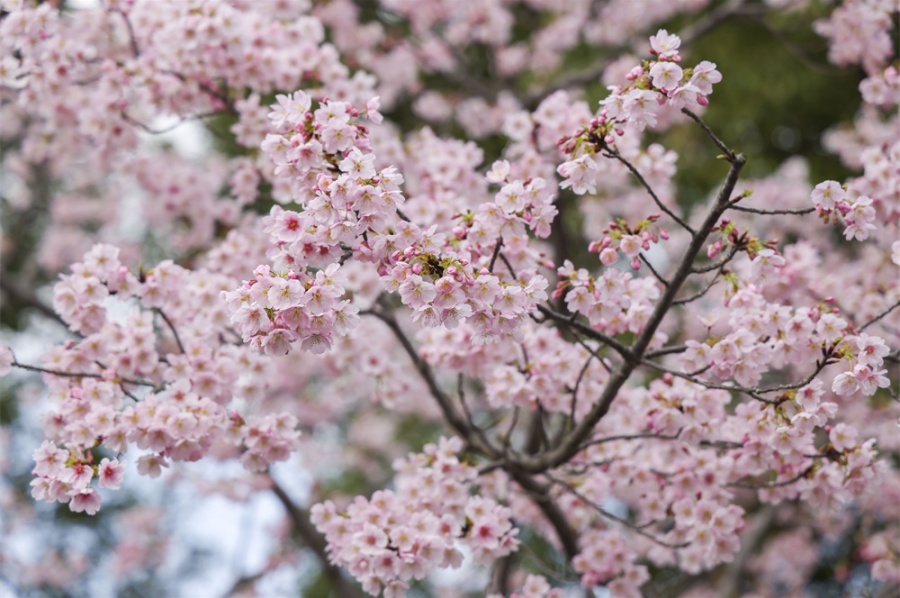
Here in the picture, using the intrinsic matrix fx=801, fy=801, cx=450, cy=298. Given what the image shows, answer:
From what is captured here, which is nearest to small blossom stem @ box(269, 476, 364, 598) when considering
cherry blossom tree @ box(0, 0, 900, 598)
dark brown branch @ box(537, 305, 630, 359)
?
cherry blossom tree @ box(0, 0, 900, 598)

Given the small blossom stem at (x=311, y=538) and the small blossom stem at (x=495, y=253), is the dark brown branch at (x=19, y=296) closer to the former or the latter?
the small blossom stem at (x=311, y=538)

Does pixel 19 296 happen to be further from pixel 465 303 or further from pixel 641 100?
pixel 641 100

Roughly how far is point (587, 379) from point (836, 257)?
3.35m

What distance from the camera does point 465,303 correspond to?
241 cm

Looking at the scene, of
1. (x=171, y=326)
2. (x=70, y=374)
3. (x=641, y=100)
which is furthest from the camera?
(x=171, y=326)

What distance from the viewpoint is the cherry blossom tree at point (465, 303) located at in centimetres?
265

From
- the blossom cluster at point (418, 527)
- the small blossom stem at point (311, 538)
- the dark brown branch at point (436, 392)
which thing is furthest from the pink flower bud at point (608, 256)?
the small blossom stem at point (311, 538)

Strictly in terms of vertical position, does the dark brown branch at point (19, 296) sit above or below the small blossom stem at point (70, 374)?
below

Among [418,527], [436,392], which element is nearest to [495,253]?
[418,527]

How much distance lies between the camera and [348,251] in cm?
260

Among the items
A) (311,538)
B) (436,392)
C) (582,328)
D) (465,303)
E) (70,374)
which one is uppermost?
(582,328)

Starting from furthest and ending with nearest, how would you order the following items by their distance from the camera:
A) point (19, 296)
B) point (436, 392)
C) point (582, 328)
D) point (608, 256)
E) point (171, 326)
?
point (19, 296) < point (436, 392) < point (171, 326) < point (582, 328) < point (608, 256)

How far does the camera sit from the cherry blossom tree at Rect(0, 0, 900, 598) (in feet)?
8.68

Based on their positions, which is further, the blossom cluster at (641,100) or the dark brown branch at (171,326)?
the dark brown branch at (171,326)
